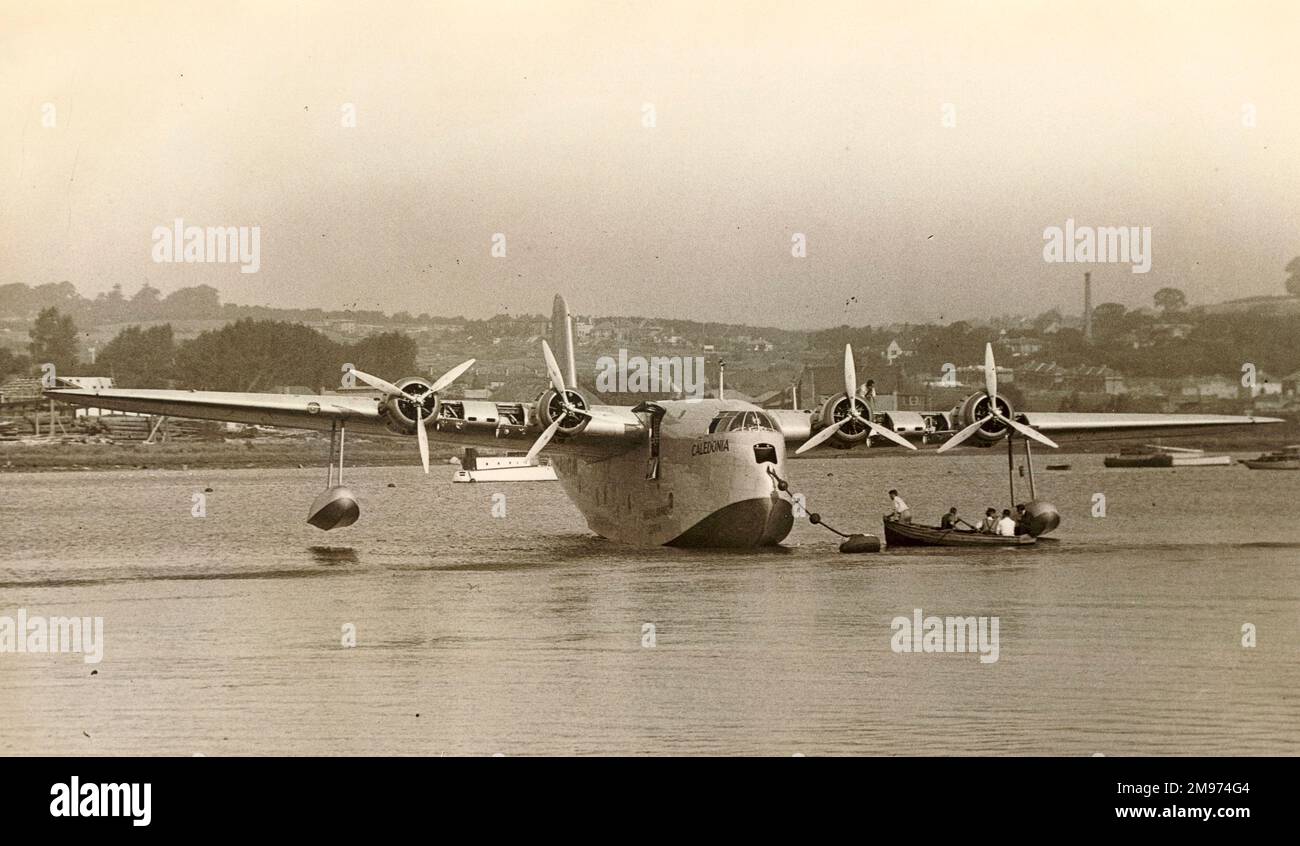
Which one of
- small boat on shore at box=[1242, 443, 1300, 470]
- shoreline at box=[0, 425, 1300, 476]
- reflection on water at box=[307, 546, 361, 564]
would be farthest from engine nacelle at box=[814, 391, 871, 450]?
small boat on shore at box=[1242, 443, 1300, 470]

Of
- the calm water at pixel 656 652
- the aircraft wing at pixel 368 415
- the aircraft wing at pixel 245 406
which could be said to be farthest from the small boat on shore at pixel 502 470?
the aircraft wing at pixel 245 406

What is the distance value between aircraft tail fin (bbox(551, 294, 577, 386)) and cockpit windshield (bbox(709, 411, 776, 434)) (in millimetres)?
6828

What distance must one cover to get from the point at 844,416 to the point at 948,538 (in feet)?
15.1

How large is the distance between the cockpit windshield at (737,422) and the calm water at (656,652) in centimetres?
323

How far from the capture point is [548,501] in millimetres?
79188

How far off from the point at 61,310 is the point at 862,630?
50.8m

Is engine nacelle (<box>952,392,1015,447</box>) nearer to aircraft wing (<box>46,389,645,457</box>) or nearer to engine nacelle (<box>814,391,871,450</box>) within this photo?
engine nacelle (<box>814,391,871,450</box>)

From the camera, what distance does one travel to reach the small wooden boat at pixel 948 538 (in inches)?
1304

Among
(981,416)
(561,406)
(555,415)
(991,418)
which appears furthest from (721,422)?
(991,418)
